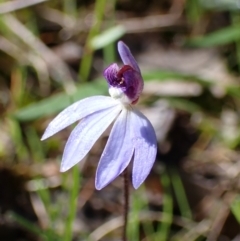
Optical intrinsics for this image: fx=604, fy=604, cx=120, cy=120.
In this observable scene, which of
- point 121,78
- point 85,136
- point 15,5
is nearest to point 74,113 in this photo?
point 85,136

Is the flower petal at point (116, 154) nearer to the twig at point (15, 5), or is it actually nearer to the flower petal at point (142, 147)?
the flower petal at point (142, 147)

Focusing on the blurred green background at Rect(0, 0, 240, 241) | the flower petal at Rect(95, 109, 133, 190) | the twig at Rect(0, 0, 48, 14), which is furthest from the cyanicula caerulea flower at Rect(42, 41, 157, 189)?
the twig at Rect(0, 0, 48, 14)

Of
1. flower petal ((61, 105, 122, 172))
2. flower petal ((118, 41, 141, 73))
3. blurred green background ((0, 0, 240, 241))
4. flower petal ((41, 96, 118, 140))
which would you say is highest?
flower petal ((118, 41, 141, 73))

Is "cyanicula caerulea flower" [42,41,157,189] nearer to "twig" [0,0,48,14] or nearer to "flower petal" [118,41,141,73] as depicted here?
"flower petal" [118,41,141,73]

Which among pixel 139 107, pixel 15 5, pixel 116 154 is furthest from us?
pixel 15 5

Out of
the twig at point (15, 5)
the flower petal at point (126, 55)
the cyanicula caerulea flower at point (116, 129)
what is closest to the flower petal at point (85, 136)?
the cyanicula caerulea flower at point (116, 129)

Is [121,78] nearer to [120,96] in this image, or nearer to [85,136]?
[120,96]
